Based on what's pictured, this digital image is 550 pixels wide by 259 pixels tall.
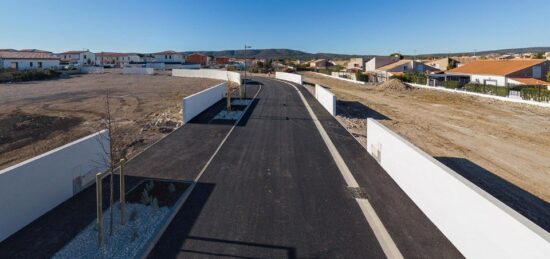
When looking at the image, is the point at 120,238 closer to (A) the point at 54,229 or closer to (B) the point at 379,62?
(A) the point at 54,229

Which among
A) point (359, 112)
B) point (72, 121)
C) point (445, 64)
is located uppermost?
point (445, 64)

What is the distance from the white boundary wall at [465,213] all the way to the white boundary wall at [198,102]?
13.3 metres

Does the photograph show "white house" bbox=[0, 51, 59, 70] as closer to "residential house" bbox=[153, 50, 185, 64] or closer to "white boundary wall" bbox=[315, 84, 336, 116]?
"residential house" bbox=[153, 50, 185, 64]

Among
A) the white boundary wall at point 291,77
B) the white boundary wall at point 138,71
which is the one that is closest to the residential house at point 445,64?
the white boundary wall at point 291,77

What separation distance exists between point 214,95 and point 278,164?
17.1 metres

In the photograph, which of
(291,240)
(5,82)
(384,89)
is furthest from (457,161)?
(5,82)

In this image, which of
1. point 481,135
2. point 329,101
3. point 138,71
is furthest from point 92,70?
point 481,135

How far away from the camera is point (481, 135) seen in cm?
1964

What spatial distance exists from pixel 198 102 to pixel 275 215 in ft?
52.2

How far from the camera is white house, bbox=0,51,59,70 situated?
78.2m

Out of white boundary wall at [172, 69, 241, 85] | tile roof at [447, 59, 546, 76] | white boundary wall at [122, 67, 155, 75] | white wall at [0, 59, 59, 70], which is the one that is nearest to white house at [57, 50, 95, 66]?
white wall at [0, 59, 59, 70]

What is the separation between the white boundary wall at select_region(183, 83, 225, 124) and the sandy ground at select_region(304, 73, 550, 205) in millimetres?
9574

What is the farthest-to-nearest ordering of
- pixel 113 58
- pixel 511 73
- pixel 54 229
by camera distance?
1. pixel 113 58
2. pixel 511 73
3. pixel 54 229

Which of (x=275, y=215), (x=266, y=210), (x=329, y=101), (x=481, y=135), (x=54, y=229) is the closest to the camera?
(x=54, y=229)
